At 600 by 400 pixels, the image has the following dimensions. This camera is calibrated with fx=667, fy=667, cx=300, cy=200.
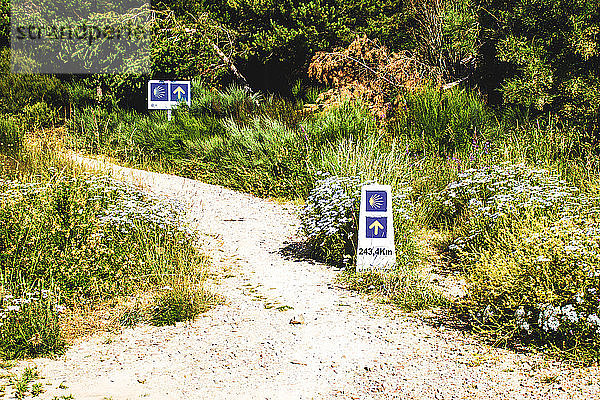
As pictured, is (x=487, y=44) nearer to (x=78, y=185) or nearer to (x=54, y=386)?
(x=78, y=185)

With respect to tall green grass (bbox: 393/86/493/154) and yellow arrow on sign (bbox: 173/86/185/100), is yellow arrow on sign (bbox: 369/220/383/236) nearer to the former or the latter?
tall green grass (bbox: 393/86/493/154)

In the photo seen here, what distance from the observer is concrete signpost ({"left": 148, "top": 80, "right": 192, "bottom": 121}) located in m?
12.1

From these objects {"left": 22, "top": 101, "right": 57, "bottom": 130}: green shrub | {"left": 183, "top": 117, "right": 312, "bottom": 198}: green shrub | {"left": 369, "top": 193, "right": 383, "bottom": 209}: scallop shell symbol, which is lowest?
{"left": 369, "top": 193, "right": 383, "bottom": 209}: scallop shell symbol

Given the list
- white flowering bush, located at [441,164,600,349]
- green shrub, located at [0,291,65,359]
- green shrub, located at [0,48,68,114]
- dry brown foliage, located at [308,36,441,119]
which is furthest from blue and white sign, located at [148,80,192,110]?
green shrub, located at [0,291,65,359]

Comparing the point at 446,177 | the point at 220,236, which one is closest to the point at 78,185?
the point at 220,236

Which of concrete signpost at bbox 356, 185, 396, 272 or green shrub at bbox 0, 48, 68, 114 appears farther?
green shrub at bbox 0, 48, 68, 114

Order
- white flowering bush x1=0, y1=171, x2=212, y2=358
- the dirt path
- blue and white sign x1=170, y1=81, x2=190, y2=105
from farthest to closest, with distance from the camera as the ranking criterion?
blue and white sign x1=170, y1=81, x2=190, y2=105, white flowering bush x1=0, y1=171, x2=212, y2=358, the dirt path

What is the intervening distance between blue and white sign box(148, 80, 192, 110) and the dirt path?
285 inches

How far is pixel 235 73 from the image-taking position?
1442 cm

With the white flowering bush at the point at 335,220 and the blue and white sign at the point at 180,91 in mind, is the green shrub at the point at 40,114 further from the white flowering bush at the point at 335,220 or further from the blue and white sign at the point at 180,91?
the white flowering bush at the point at 335,220

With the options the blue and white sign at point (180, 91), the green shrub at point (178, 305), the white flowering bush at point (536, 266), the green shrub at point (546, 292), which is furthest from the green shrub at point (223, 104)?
the green shrub at point (546, 292)

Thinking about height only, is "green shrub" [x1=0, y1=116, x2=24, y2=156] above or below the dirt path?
above

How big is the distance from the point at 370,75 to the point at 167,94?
373 centimetres

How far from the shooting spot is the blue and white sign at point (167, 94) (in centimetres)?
1210
